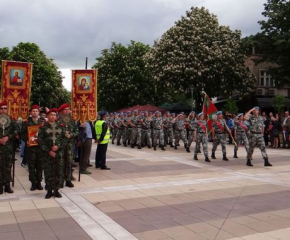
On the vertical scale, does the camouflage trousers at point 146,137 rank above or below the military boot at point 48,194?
above

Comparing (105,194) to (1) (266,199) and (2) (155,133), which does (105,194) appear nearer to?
(1) (266,199)

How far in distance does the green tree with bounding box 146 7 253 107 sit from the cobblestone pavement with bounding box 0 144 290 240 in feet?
61.7

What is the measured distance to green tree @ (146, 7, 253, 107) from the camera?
93.8 feet

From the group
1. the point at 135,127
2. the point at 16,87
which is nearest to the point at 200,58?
the point at 135,127

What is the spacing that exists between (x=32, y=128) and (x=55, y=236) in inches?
146

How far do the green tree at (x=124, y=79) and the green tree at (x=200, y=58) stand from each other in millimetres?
7678

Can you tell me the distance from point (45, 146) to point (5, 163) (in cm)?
114

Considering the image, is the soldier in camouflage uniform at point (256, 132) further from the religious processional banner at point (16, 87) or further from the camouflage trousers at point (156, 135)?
the religious processional banner at point (16, 87)

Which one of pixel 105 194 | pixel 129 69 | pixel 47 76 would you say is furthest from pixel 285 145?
pixel 47 76

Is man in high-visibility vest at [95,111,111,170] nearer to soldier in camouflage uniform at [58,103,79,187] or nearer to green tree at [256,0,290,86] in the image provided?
soldier in camouflage uniform at [58,103,79,187]

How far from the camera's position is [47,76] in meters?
40.7

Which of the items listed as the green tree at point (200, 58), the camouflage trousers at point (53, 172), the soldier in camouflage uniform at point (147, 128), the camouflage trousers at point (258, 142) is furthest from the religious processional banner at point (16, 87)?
the green tree at point (200, 58)

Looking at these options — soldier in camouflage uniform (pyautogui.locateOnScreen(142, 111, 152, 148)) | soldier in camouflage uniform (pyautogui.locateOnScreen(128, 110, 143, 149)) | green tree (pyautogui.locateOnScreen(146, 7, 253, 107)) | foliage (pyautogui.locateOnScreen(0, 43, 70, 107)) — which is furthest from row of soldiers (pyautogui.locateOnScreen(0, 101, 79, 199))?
foliage (pyautogui.locateOnScreen(0, 43, 70, 107))

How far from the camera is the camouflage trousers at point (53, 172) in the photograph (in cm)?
726
